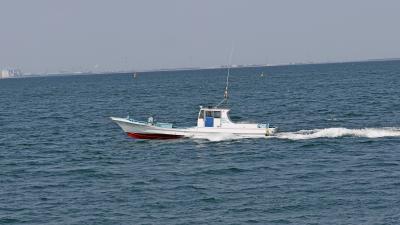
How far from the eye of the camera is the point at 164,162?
40.9 meters

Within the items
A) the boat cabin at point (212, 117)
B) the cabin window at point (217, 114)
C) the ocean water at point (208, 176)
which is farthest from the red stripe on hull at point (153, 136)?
the cabin window at point (217, 114)

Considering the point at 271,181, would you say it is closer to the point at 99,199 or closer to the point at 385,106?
the point at 99,199

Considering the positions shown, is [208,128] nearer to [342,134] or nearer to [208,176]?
[342,134]

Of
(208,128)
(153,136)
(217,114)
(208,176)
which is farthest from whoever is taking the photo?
(153,136)

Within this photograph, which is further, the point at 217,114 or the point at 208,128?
the point at 208,128

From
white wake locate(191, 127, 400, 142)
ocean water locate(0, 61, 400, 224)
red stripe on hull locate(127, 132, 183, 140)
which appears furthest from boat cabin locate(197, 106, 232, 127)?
red stripe on hull locate(127, 132, 183, 140)

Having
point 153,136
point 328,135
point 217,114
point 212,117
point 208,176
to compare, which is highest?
point 217,114

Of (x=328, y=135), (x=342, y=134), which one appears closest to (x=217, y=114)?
(x=328, y=135)

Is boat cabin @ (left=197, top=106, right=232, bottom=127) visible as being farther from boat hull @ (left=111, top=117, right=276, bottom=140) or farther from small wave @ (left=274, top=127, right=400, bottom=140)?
small wave @ (left=274, top=127, right=400, bottom=140)

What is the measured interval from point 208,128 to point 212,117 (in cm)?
92

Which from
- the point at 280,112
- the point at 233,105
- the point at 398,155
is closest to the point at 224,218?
the point at 398,155

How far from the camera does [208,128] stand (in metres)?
49.3

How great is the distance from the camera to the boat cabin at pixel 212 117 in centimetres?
4897

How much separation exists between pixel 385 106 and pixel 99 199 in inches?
1976
